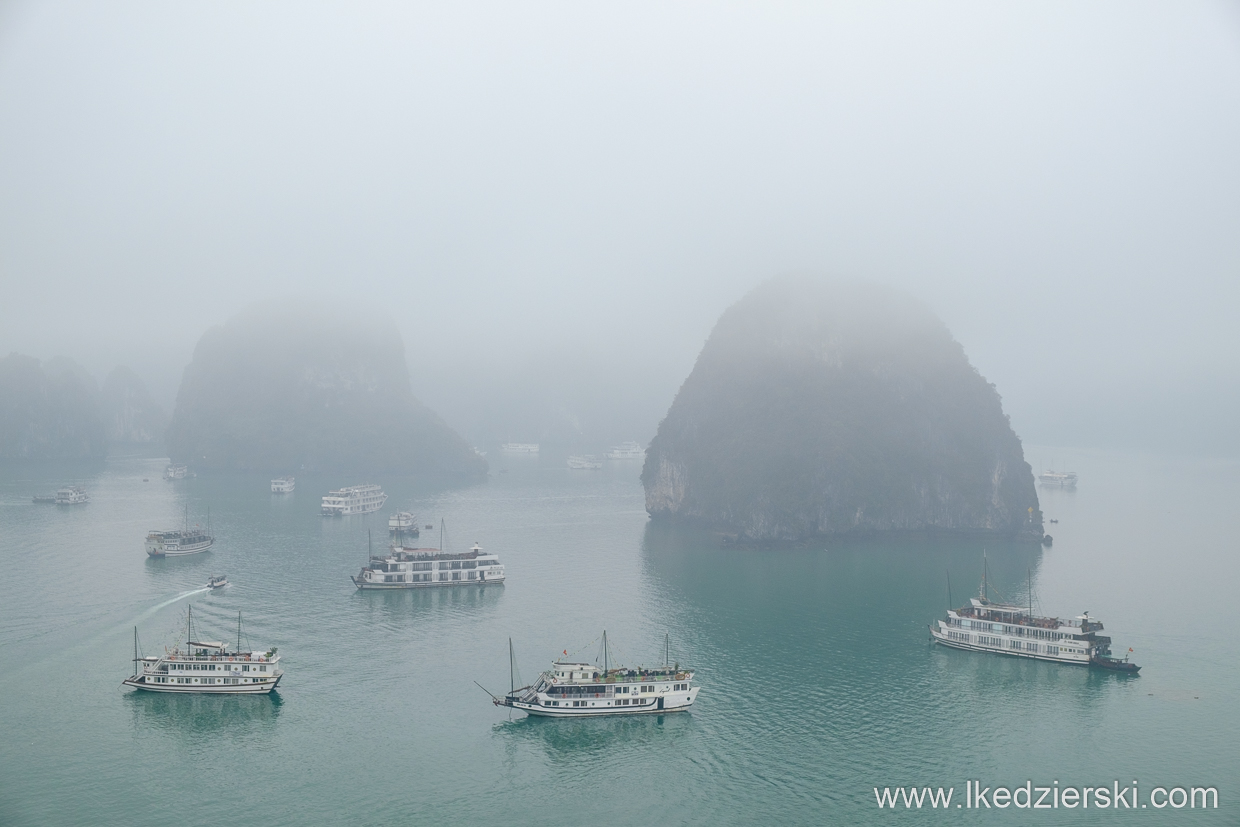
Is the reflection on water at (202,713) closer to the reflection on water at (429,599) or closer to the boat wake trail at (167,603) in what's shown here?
the boat wake trail at (167,603)

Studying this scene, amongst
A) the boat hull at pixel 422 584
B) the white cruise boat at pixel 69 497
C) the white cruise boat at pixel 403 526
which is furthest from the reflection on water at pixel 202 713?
the white cruise boat at pixel 69 497

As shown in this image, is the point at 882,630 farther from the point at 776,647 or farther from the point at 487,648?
the point at 487,648

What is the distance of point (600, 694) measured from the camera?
52.9m

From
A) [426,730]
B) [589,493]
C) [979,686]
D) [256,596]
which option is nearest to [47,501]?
[256,596]

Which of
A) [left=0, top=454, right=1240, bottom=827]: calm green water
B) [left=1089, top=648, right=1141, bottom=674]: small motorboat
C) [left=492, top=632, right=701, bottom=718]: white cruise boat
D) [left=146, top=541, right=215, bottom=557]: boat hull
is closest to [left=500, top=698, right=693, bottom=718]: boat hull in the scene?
[left=492, top=632, right=701, bottom=718]: white cruise boat

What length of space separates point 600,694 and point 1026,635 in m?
37.1

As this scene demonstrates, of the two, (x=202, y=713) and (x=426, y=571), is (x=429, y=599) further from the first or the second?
(x=202, y=713)

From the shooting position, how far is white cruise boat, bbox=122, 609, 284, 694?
178 ft

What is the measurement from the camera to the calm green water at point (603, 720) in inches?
1673

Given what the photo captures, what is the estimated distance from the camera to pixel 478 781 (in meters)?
44.0

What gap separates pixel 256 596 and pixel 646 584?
1569 inches

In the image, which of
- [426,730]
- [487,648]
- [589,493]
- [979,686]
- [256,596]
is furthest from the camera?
[589,493]

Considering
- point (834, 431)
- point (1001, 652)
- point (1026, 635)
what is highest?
point (834, 431)

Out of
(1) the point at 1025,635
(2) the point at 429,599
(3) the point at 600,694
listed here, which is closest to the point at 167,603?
(2) the point at 429,599
